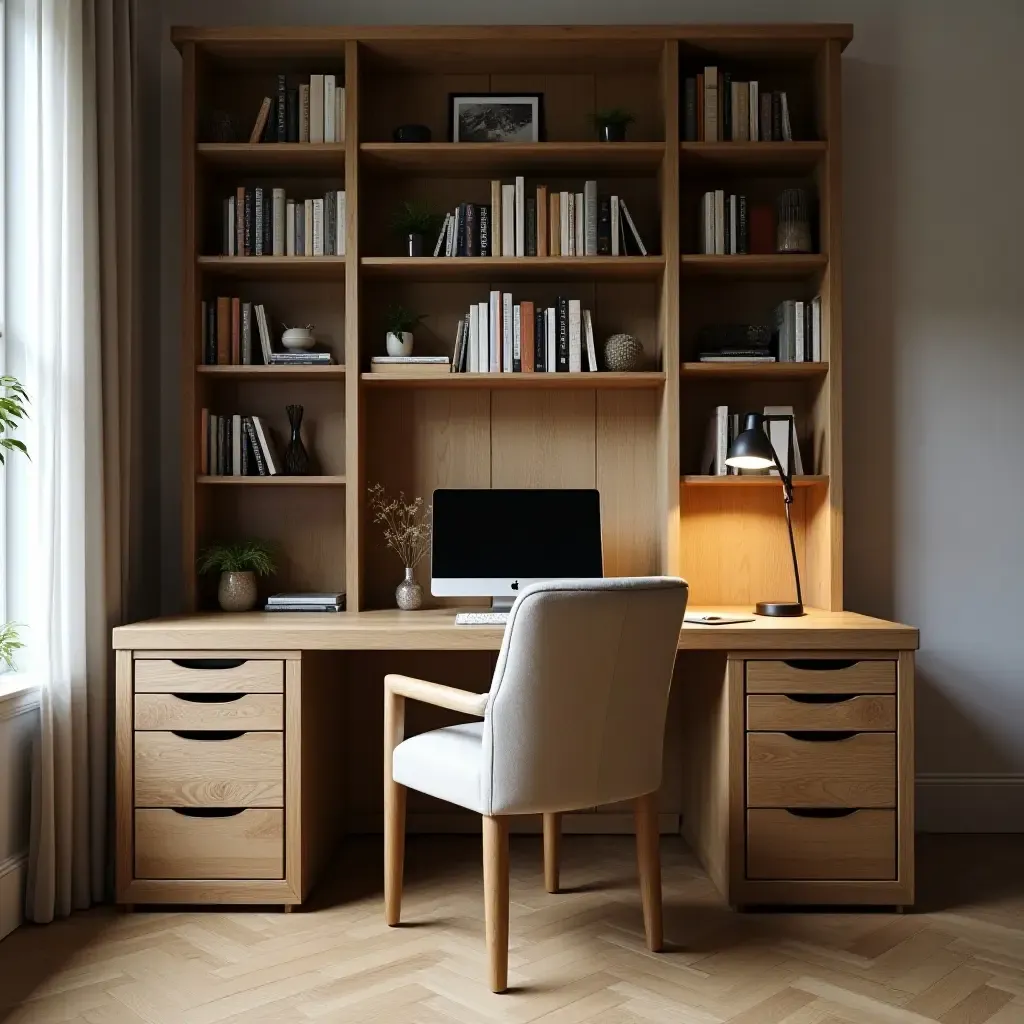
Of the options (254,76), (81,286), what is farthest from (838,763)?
(254,76)

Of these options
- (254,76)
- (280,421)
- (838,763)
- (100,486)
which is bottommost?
(838,763)

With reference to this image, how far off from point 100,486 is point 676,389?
1.71 meters

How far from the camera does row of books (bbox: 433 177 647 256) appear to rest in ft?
10.3

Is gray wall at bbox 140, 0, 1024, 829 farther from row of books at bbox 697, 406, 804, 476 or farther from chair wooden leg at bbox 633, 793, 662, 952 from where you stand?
chair wooden leg at bbox 633, 793, 662, 952

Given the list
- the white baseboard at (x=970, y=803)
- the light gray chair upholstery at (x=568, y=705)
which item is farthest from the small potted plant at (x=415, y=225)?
the white baseboard at (x=970, y=803)

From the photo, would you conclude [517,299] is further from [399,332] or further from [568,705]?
[568,705]

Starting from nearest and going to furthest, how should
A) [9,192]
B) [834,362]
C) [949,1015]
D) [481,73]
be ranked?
[949,1015] → [9,192] → [834,362] → [481,73]

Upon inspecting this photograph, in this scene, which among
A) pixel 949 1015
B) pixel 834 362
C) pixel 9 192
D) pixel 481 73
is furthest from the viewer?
pixel 481 73

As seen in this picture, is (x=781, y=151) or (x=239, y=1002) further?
(x=781, y=151)

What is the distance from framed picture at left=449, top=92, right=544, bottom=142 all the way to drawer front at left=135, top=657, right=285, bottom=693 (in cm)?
184

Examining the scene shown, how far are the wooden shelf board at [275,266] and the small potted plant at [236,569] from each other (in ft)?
2.88

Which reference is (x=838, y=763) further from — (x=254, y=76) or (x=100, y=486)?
(x=254, y=76)

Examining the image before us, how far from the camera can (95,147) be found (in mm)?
2766

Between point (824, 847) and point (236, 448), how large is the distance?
82.7 inches
